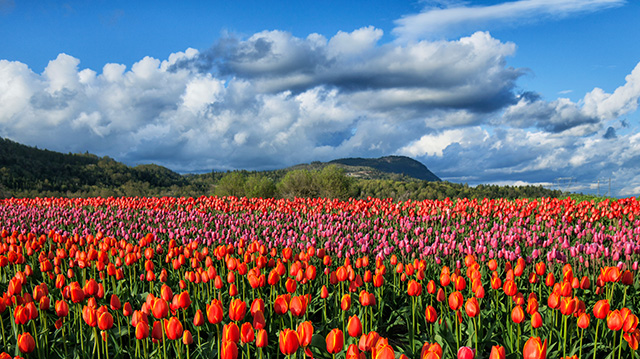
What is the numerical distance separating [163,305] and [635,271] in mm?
7044

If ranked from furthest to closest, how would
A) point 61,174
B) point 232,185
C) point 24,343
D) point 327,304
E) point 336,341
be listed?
point 61,174
point 232,185
point 327,304
point 24,343
point 336,341

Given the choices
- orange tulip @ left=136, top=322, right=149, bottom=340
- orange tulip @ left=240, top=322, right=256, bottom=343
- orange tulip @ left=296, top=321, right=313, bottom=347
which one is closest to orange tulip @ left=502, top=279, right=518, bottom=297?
orange tulip @ left=296, top=321, right=313, bottom=347

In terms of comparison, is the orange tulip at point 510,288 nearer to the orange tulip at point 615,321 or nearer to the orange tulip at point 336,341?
the orange tulip at point 615,321

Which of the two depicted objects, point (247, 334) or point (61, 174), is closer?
point (247, 334)

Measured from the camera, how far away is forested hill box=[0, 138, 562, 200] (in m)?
33.2

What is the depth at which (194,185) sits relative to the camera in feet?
232

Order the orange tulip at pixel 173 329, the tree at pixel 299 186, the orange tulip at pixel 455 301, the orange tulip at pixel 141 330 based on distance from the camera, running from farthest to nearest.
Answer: the tree at pixel 299 186 → the orange tulip at pixel 455 301 → the orange tulip at pixel 141 330 → the orange tulip at pixel 173 329

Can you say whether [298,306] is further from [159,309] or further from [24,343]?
[24,343]

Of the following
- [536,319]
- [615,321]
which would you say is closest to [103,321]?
[536,319]

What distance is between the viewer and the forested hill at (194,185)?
109 feet

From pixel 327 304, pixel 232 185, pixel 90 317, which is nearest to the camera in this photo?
pixel 90 317

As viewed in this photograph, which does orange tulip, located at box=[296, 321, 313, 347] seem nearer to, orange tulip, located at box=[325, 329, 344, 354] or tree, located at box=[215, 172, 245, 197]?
orange tulip, located at box=[325, 329, 344, 354]

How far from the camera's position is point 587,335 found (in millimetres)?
5164

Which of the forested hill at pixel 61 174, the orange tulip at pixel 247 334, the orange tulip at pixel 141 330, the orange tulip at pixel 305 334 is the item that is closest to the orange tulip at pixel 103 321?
the orange tulip at pixel 141 330
